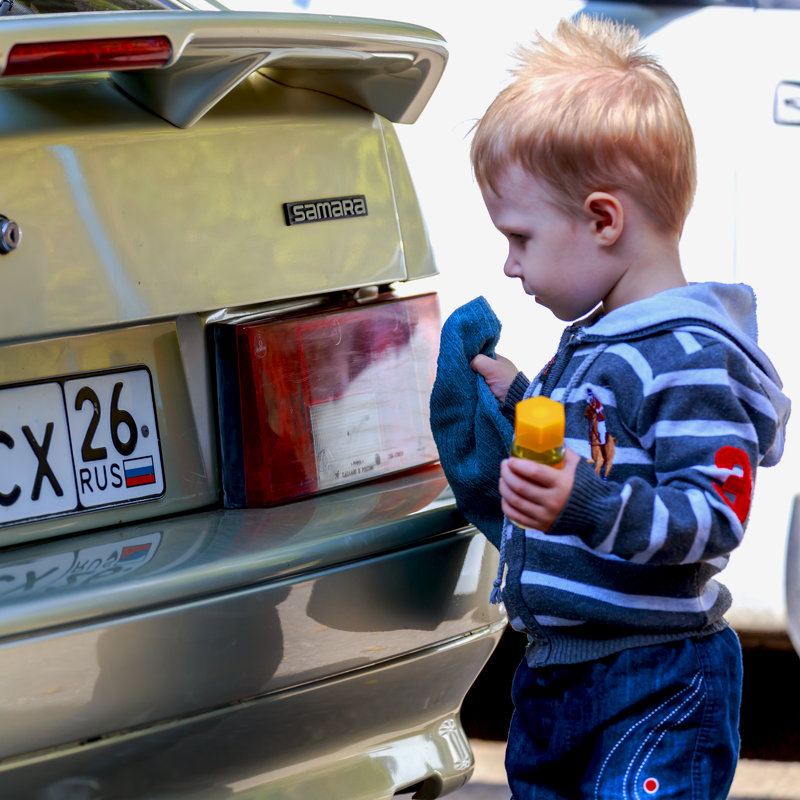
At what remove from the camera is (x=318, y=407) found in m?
1.96

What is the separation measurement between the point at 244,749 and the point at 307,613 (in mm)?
257

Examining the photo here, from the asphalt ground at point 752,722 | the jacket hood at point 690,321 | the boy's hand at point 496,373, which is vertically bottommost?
the asphalt ground at point 752,722

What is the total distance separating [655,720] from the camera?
1.60 meters

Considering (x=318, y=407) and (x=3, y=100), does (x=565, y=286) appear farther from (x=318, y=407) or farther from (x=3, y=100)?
(x=3, y=100)

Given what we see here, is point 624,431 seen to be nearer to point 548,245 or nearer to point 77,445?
point 548,245

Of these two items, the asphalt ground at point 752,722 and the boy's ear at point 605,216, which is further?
the asphalt ground at point 752,722

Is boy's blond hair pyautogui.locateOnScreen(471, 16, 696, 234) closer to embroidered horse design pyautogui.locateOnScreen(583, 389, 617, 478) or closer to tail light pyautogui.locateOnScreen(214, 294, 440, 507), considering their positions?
embroidered horse design pyautogui.locateOnScreen(583, 389, 617, 478)

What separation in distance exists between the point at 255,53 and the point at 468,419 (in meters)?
0.63

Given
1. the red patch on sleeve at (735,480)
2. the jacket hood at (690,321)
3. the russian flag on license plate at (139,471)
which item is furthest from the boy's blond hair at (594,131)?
the russian flag on license plate at (139,471)

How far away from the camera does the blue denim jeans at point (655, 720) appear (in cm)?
160

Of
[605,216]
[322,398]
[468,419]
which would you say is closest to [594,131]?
[605,216]

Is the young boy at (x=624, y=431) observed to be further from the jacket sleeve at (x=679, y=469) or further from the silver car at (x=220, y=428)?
the silver car at (x=220, y=428)

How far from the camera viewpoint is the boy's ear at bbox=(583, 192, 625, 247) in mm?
1544

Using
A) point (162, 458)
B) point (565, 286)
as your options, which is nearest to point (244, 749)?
point (162, 458)
